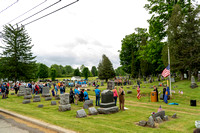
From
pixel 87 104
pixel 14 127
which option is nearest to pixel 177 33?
pixel 87 104

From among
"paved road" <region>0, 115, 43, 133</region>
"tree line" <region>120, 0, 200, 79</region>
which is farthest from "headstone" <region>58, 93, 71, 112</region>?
"tree line" <region>120, 0, 200, 79</region>

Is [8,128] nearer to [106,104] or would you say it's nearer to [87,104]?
[106,104]

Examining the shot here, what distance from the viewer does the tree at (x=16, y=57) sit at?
34.4 m

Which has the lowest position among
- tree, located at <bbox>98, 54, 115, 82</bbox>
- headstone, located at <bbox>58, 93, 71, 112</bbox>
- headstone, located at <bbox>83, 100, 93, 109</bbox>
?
headstone, located at <bbox>83, 100, 93, 109</bbox>

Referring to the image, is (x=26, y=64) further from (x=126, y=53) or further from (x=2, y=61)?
(x=126, y=53)

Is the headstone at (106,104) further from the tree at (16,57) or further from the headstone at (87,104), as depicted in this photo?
the tree at (16,57)

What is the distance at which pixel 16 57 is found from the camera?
3550 centimetres

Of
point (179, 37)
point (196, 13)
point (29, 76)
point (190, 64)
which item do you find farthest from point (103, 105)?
point (29, 76)

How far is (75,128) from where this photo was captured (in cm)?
695

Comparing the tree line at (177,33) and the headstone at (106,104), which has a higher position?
the tree line at (177,33)

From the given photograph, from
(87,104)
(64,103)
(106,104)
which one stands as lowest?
(87,104)

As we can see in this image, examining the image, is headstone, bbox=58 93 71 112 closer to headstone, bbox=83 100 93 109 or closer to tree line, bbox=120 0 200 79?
headstone, bbox=83 100 93 109

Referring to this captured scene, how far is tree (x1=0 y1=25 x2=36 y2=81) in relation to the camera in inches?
1353

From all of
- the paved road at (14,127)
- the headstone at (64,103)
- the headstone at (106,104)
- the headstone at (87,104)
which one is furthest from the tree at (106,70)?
the paved road at (14,127)
